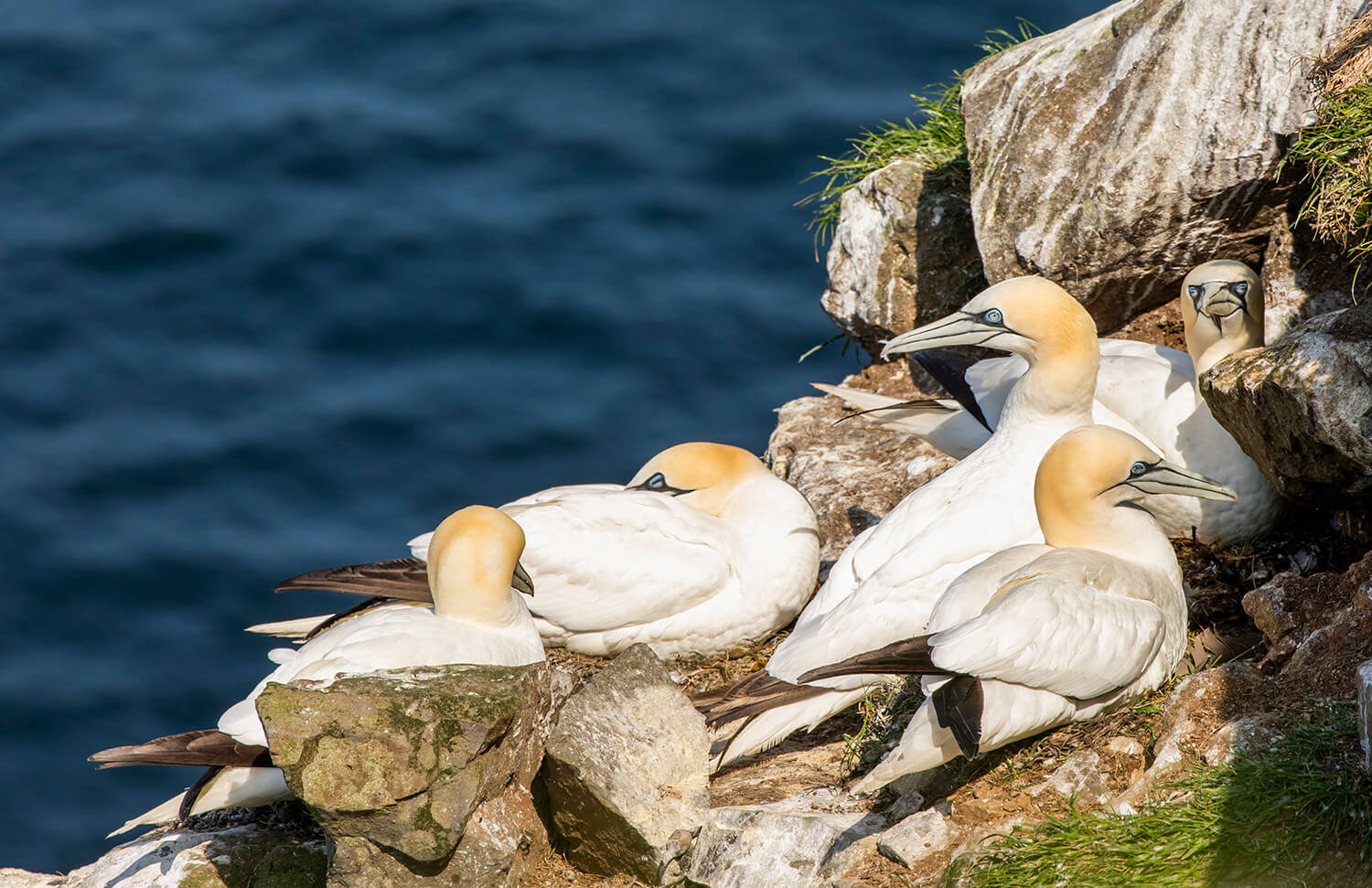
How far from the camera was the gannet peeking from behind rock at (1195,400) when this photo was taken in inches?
216

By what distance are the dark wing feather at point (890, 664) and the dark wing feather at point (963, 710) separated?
0.06 metres

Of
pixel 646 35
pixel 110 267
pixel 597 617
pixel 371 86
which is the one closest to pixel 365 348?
pixel 110 267

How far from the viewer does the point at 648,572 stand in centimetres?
594

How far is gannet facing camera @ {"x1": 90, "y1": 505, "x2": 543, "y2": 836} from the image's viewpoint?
4348 mm

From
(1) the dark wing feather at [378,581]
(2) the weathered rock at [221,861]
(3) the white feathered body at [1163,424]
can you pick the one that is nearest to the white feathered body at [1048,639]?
(3) the white feathered body at [1163,424]

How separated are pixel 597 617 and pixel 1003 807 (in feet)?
7.35

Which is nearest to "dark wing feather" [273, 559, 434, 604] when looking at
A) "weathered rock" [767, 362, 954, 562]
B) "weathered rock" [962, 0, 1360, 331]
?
"weathered rock" [767, 362, 954, 562]

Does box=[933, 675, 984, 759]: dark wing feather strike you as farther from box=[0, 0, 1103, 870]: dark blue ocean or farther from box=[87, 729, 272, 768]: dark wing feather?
box=[0, 0, 1103, 870]: dark blue ocean

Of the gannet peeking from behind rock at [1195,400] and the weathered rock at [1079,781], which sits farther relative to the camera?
Result: the gannet peeking from behind rock at [1195,400]

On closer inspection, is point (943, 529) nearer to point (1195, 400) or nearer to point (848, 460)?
point (1195, 400)

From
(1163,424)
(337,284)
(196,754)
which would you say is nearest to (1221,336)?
(1163,424)

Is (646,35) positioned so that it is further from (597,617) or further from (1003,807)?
(1003,807)

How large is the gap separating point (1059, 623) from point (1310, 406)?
4.14 feet

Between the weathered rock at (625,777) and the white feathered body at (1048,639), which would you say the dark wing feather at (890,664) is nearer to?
the white feathered body at (1048,639)
